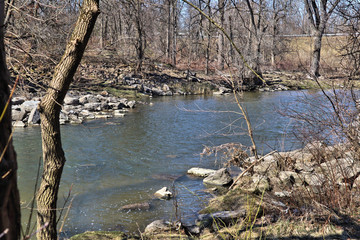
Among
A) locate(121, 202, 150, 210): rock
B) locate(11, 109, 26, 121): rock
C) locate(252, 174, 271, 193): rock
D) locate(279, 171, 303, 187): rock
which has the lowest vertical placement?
locate(121, 202, 150, 210): rock

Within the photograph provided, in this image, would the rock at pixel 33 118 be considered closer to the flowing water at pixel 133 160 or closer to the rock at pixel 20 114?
the rock at pixel 20 114

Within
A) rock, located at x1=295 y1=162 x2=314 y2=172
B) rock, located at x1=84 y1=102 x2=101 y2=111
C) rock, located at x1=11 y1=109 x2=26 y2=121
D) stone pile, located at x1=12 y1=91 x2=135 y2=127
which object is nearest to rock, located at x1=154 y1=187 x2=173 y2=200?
rock, located at x1=295 y1=162 x2=314 y2=172

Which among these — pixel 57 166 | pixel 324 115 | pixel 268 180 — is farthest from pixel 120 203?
pixel 324 115

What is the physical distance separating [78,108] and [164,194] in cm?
1013

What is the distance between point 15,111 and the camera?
1362 centimetres

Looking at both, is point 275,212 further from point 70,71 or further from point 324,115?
point 70,71

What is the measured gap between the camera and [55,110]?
3.29 m

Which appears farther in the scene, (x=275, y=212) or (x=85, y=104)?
(x=85, y=104)

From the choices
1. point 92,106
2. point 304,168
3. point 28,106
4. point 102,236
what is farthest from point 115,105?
point 102,236

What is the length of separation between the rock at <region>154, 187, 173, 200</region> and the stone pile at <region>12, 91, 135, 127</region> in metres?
6.48

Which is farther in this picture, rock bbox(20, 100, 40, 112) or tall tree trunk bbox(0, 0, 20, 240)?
rock bbox(20, 100, 40, 112)

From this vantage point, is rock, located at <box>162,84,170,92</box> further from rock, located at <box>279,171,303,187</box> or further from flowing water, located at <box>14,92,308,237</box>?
rock, located at <box>279,171,303,187</box>

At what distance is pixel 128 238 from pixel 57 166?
168cm

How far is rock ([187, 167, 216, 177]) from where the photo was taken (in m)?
8.24
